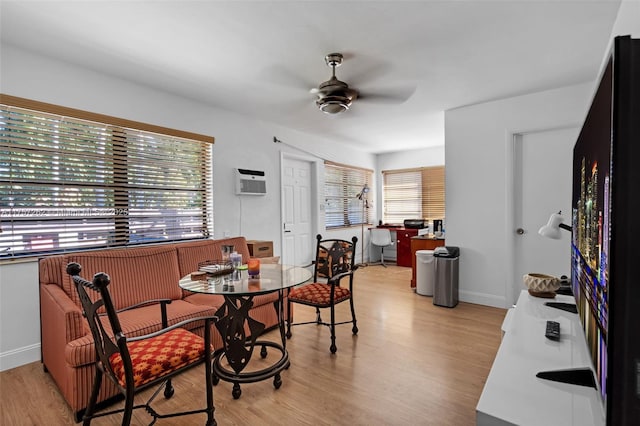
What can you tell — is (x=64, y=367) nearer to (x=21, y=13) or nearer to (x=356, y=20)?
(x=21, y=13)

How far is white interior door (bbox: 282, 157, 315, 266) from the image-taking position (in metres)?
5.14

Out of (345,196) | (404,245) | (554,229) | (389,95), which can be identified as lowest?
(404,245)

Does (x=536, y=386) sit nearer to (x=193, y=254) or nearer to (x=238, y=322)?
(x=238, y=322)

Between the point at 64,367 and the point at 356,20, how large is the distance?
2960 millimetres

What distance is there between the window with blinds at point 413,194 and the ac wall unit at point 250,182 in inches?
150

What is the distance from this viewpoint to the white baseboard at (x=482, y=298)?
12.6 ft

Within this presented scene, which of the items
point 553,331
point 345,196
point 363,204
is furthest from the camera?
point 363,204

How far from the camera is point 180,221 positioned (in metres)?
3.65

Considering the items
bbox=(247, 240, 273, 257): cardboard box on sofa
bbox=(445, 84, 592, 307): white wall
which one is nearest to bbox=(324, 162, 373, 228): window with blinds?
bbox=(247, 240, 273, 257): cardboard box on sofa

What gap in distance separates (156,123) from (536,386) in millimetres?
3766

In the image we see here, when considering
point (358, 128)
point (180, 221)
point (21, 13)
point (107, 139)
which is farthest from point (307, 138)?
point (21, 13)

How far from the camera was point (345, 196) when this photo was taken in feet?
22.0

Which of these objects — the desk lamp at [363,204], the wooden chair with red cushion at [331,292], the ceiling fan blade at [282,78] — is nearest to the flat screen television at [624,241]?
the wooden chair with red cushion at [331,292]

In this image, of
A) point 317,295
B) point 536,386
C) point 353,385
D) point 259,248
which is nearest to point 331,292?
point 317,295
